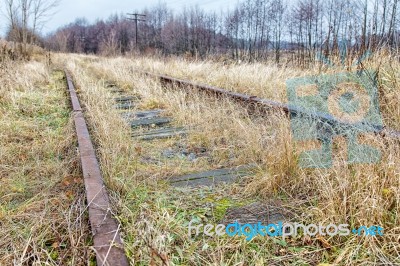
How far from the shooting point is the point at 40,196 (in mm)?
2221

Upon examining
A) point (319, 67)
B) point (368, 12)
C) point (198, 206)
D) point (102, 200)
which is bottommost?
point (198, 206)

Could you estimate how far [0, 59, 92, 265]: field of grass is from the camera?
1.55m

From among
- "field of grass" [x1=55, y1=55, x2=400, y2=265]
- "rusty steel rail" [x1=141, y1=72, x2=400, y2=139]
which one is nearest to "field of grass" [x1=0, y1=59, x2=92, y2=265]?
"field of grass" [x1=55, y1=55, x2=400, y2=265]

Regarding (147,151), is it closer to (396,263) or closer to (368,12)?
(396,263)

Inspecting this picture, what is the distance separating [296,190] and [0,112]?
14.1 feet

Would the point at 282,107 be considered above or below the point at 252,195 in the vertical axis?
above

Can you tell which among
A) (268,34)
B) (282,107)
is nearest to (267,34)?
(268,34)

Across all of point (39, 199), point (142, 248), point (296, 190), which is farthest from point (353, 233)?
point (39, 199)

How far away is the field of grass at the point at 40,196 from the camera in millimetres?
1548

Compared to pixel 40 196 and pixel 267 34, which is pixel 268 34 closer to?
pixel 267 34

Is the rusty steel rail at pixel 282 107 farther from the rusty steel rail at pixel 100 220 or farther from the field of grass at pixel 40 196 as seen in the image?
the field of grass at pixel 40 196

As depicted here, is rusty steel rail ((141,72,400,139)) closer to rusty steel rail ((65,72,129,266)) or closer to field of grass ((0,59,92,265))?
rusty steel rail ((65,72,129,266))

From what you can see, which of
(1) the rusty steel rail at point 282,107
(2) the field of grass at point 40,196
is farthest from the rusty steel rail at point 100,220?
(1) the rusty steel rail at point 282,107

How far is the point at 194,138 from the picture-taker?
359 centimetres
